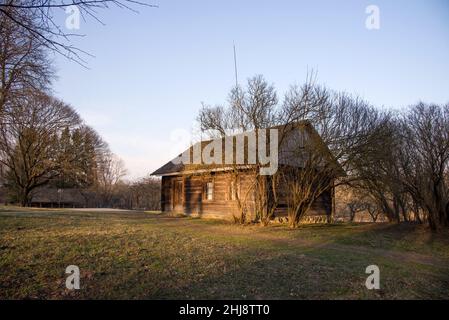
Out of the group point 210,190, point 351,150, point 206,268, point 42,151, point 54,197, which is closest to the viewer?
point 206,268

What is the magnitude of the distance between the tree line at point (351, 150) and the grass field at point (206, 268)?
547 centimetres

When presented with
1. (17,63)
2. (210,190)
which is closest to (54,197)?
(210,190)

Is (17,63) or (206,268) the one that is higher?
(17,63)

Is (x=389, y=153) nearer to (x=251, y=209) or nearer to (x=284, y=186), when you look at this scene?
(x=284, y=186)

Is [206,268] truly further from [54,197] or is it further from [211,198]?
[54,197]

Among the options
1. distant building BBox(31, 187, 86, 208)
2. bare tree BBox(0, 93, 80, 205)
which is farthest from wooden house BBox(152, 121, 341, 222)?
distant building BBox(31, 187, 86, 208)

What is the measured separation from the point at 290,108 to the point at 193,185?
11611 millimetres

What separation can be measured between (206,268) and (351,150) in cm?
1141

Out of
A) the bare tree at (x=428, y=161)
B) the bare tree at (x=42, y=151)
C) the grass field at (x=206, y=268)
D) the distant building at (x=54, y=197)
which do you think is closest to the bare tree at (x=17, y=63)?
the grass field at (x=206, y=268)

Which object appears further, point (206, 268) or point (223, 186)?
point (223, 186)

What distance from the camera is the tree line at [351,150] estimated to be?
15.7m

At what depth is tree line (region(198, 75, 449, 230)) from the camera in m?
15.7

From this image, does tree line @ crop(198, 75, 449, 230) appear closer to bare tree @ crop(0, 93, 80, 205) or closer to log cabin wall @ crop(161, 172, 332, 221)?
log cabin wall @ crop(161, 172, 332, 221)

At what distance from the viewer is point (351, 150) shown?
1559 centimetres
